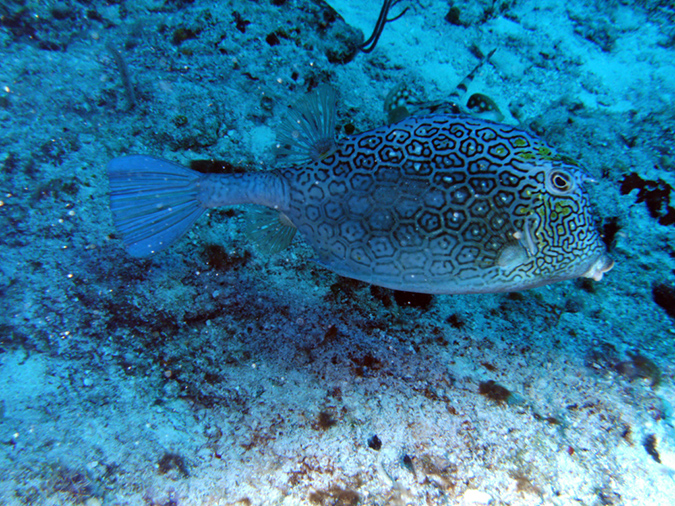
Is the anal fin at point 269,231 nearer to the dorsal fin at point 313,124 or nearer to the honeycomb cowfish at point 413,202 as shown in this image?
the honeycomb cowfish at point 413,202

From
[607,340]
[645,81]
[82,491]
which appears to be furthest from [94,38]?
[645,81]

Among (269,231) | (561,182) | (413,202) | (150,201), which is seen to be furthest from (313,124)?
(561,182)

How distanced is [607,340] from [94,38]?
6.59 metres

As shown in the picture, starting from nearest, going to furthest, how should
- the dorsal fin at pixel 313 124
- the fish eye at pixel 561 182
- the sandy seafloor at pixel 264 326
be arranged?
the sandy seafloor at pixel 264 326 < the fish eye at pixel 561 182 < the dorsal fin at pixel 313 124

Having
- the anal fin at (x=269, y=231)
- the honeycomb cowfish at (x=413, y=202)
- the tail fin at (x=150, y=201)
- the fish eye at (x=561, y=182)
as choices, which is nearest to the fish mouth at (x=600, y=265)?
the honeycomb cowfish at (x=413, y=202)

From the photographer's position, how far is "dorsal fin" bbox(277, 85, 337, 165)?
9.55 feet

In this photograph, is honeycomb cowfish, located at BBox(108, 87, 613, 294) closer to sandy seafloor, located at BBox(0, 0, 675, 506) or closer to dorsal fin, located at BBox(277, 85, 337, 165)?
dorsal fin, located at BBox(277, 85, 337, 165)

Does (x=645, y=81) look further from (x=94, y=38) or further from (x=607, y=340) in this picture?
(x=94, y=38)

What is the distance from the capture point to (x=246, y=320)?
111 inches

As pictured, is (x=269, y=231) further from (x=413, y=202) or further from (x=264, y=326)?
(x=413, y=202)

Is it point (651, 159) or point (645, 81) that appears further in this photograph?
point (645, 81)

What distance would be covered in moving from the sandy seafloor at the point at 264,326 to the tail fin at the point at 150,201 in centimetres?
34

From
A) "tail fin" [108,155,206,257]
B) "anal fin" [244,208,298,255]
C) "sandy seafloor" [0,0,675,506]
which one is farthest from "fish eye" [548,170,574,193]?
"tail fin" [108,155,206,257]

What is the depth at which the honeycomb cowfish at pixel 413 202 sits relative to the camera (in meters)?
2.38
